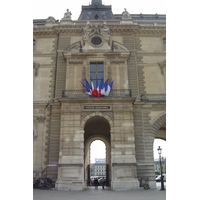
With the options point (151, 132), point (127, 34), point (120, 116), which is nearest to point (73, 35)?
point (127, 34)

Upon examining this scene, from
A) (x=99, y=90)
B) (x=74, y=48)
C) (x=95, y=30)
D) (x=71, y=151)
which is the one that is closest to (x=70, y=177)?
(x=71, y=151)

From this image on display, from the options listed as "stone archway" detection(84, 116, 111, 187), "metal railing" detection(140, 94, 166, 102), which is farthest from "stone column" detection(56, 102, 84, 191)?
"metal railing" detection(140, 94, 166, 102)

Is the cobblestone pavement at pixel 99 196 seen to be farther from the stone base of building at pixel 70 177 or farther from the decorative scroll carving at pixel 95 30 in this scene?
the decorative scroll carving at pixel 95 30

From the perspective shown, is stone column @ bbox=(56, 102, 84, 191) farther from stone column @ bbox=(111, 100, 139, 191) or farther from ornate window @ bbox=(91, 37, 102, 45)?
ornate window @ bbox=(91, 37, 102, 45)

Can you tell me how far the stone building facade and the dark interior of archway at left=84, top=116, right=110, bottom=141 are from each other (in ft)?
0.34

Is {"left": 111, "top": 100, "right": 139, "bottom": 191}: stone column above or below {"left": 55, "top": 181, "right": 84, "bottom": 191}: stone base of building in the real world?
above

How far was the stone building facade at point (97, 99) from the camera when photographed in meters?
16.5

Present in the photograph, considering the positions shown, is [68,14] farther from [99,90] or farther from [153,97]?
[153,97]

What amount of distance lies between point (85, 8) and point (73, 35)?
835 centimetres

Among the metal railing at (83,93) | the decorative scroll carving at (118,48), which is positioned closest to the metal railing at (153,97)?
the metal railing at (83,93)

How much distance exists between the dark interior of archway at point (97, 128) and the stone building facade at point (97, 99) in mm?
102

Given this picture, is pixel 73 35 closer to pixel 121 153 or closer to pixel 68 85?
pixel 68 85

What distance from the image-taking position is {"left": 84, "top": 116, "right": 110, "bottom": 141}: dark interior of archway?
19611mm

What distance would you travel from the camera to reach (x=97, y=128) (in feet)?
71.4
